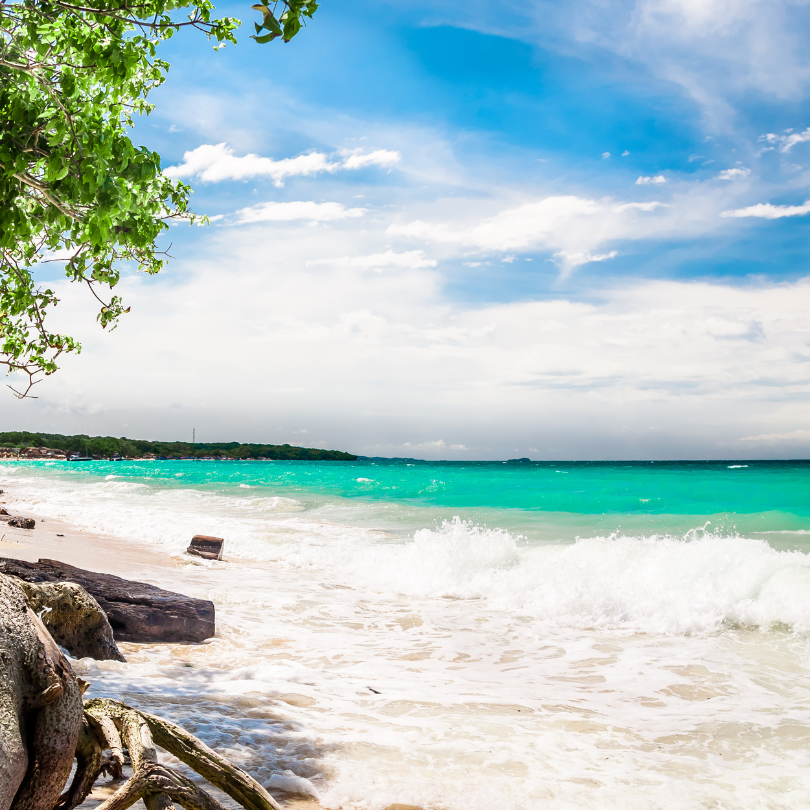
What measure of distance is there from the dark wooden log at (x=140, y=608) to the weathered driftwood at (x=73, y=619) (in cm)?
115

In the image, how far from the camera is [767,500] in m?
29.5

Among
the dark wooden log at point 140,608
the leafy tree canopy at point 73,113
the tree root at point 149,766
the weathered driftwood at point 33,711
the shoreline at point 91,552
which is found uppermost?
the leafy tree canopy at point 73,113

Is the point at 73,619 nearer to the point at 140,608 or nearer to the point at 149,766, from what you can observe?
the point at 140,608

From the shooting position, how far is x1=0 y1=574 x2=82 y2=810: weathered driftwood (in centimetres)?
238

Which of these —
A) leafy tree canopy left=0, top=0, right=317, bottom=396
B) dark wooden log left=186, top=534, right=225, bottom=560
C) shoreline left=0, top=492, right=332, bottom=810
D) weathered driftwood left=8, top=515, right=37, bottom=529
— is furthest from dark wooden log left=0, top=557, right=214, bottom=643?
weathered driftwood left=8, top=515, right=37, bottom=529

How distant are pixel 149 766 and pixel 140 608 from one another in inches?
216

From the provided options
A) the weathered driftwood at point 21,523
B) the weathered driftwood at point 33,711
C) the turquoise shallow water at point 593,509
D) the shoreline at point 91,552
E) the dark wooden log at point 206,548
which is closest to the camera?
the weathered driftwood at point 33,711

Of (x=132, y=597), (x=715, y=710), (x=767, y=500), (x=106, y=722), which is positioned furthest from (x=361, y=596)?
(x=767, y=500)

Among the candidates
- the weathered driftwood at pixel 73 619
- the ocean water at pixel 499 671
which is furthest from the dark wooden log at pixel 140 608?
the weathered driftwood at pixel 73 619

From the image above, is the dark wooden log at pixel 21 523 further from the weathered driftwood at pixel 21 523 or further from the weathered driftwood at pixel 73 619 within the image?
the weathered driftwood at pixel 73 619

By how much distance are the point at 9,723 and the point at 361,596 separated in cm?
988

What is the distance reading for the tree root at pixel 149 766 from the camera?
248cm

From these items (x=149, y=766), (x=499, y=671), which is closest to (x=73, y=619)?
(x=149, y=766)

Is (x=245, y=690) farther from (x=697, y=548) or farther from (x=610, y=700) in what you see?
(x=697, y=548)
